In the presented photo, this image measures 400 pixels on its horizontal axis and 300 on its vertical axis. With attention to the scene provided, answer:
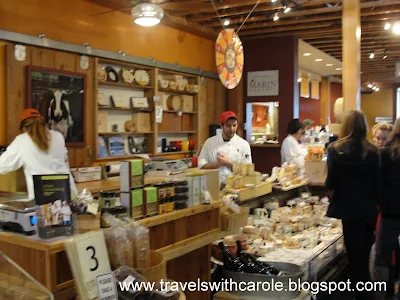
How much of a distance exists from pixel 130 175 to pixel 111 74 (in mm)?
4145

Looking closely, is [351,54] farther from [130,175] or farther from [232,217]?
[130,175]

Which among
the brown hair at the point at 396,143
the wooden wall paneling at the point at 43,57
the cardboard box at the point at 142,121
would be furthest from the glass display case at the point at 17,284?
the cardboard box at the point at 142,121

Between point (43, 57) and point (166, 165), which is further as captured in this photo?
point (166, 165)

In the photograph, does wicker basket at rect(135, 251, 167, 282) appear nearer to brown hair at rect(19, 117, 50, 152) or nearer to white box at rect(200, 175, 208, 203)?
white box at rect(200, 175, 208, 203)

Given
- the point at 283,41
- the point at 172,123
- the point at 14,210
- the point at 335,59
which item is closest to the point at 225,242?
the point at 14,210

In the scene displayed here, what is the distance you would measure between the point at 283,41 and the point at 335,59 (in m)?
2.92

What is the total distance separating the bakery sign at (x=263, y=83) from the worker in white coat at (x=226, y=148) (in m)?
3.74

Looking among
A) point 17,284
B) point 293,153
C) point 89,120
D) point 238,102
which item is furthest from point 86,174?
point 238,102

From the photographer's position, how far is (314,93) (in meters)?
13.0

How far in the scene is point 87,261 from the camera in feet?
5.89

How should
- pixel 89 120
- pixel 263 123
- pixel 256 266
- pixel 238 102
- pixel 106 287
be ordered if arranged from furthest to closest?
1. pixel 263 123
2. pixel 238 102
3. pixel 89 120
4. pixel 256 266
5. pixel 106 287

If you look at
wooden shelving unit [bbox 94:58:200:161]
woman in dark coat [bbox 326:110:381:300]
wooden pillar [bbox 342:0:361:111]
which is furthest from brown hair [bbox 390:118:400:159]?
wooden shelving unit [bbox 94:58:200:161]

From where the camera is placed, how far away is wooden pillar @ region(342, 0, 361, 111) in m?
5.91

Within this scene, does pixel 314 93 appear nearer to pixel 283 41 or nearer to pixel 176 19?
pixel 283 41
